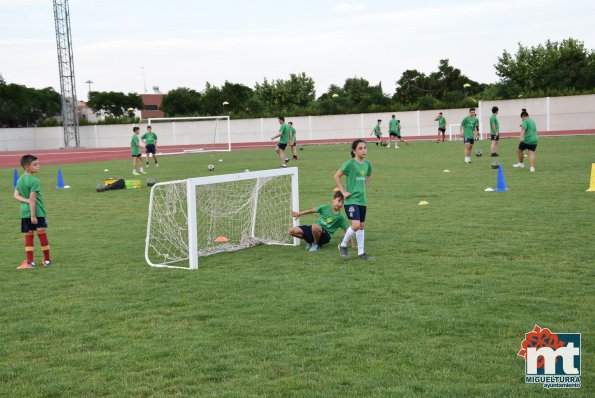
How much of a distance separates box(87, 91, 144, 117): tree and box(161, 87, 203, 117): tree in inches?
548

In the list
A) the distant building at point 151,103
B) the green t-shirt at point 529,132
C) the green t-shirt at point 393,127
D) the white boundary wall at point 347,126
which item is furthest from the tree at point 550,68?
the distant building at point 151,103

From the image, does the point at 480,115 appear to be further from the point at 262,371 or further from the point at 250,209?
the point at 262,371

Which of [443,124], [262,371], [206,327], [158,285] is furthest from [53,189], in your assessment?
[443,124]

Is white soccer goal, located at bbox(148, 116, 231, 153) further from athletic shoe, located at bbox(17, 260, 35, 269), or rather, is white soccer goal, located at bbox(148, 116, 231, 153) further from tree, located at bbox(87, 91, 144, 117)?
athletic shoe, located at bbox(17, 260, 35, 269)

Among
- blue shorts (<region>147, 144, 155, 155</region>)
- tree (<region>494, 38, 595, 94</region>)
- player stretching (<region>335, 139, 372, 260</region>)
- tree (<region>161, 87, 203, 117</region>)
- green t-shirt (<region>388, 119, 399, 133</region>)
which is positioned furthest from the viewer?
tree (<region>161, 87, 203, 117</region>)

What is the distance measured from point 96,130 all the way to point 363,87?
35126 millimetres

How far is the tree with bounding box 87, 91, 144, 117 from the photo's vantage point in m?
104

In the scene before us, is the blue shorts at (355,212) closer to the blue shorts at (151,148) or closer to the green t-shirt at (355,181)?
the green t-shirt at (355,181)

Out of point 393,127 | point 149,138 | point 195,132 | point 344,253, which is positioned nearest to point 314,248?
point 344,253

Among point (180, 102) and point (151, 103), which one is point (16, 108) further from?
point (151, 103)

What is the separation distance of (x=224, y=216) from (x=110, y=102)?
321 feet

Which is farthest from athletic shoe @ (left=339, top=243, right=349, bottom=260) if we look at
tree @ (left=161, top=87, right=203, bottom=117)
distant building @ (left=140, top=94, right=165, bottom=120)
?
distant building @ (left=140, top=94, right=165, bottom=120)

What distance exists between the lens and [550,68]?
65500mm

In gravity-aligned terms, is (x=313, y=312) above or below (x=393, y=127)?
below
